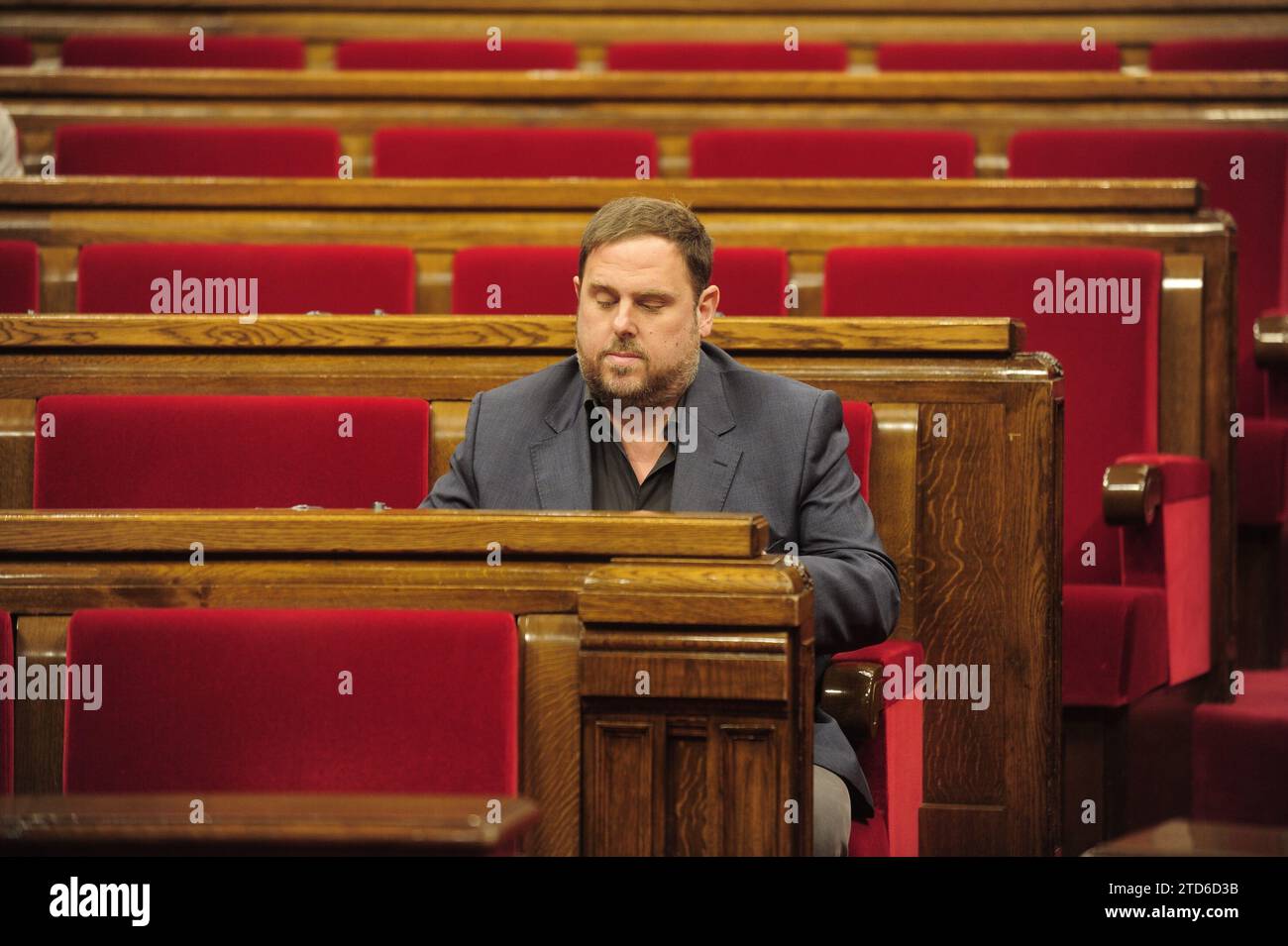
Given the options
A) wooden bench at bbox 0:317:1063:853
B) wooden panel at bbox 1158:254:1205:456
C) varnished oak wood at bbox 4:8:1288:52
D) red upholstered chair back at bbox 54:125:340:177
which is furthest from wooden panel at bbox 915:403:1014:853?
varnished oak wood at bbox 4:8:1288:52

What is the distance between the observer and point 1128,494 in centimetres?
67

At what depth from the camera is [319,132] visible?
1.04 meters

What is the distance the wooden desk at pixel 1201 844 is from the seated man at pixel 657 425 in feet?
0.67

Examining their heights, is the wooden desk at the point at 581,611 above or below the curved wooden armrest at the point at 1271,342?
below

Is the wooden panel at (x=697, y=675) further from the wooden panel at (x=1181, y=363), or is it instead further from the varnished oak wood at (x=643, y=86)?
the varnished oak wood at (x=643, y=86)

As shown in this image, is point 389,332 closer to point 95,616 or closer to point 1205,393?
point 95,616

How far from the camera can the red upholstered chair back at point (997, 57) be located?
117cm

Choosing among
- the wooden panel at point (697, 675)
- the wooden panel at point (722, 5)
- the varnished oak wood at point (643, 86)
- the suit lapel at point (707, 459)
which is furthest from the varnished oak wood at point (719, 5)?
the wooden panel at point (697, 675)

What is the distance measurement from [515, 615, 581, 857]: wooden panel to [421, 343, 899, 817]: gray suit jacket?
0.48 feet

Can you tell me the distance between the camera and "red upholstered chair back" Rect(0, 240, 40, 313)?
82cm

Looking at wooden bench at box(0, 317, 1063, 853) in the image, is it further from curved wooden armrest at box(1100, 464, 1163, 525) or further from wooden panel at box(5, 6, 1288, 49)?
wooden panel at box(5, 6, 1288, 49)
